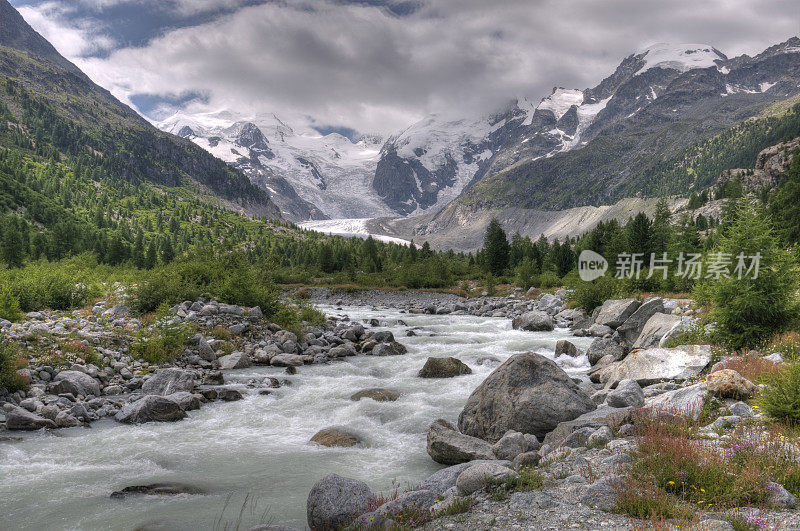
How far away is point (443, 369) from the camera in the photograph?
18.4m

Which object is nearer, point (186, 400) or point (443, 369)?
point (186, 400)

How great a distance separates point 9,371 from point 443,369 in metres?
14.4

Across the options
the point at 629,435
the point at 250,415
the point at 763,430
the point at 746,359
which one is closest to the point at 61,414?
the point at 250,415

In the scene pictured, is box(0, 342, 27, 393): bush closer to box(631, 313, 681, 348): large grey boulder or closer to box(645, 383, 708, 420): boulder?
box(645, 383, 708, 420): boulder

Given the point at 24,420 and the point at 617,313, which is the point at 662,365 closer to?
the point at 617,313

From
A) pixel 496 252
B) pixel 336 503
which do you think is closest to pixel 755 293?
pixel 336 503

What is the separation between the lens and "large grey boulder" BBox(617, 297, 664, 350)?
70.9 feet

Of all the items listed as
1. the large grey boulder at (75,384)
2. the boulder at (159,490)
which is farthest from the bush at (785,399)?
the large grey boulder at (75,384)

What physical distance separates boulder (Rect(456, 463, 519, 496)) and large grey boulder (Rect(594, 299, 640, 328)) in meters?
20.9

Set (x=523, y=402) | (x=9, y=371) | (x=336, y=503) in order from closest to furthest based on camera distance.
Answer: (x=336, y=503)
(x=523, y=402)
(x=9, y=371)

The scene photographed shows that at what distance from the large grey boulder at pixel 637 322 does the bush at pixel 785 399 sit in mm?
13837

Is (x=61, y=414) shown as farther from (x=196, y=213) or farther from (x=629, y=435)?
(x=196, y=213)

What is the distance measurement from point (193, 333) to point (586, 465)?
1770 centimetres

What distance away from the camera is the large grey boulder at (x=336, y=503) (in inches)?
263
